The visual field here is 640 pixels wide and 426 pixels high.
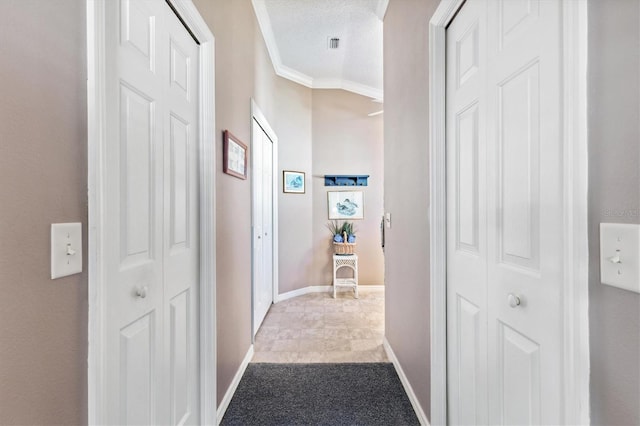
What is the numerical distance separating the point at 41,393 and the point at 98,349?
0.14 meters

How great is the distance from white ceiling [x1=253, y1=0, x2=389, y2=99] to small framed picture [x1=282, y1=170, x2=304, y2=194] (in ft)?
4.33

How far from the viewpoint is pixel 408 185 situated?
73.7 inches

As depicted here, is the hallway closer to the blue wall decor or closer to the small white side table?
the small white side table

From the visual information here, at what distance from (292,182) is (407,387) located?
2962mm

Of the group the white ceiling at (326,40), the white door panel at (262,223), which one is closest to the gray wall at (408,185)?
the white ceiling at (326,40)

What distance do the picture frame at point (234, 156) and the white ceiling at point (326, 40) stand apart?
1.48 m

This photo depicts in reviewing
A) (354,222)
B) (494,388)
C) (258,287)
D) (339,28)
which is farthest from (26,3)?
(354,222)

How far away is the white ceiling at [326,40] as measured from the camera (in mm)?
Answer: 2742

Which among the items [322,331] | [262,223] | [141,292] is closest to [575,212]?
[141,292]

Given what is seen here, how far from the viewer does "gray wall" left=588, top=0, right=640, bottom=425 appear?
52cm

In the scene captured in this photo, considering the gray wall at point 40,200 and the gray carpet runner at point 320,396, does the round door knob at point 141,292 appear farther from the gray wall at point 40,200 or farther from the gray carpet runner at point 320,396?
the gray carpet runner at point 320,396

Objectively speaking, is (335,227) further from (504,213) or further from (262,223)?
(504,213)

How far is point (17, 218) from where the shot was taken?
58cm

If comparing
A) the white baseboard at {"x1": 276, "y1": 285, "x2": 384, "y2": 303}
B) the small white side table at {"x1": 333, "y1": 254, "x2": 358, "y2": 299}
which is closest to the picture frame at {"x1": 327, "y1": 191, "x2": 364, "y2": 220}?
the small white side table at {"x1": 333, "y1": 254, "x2": 358, "y2": 299}
